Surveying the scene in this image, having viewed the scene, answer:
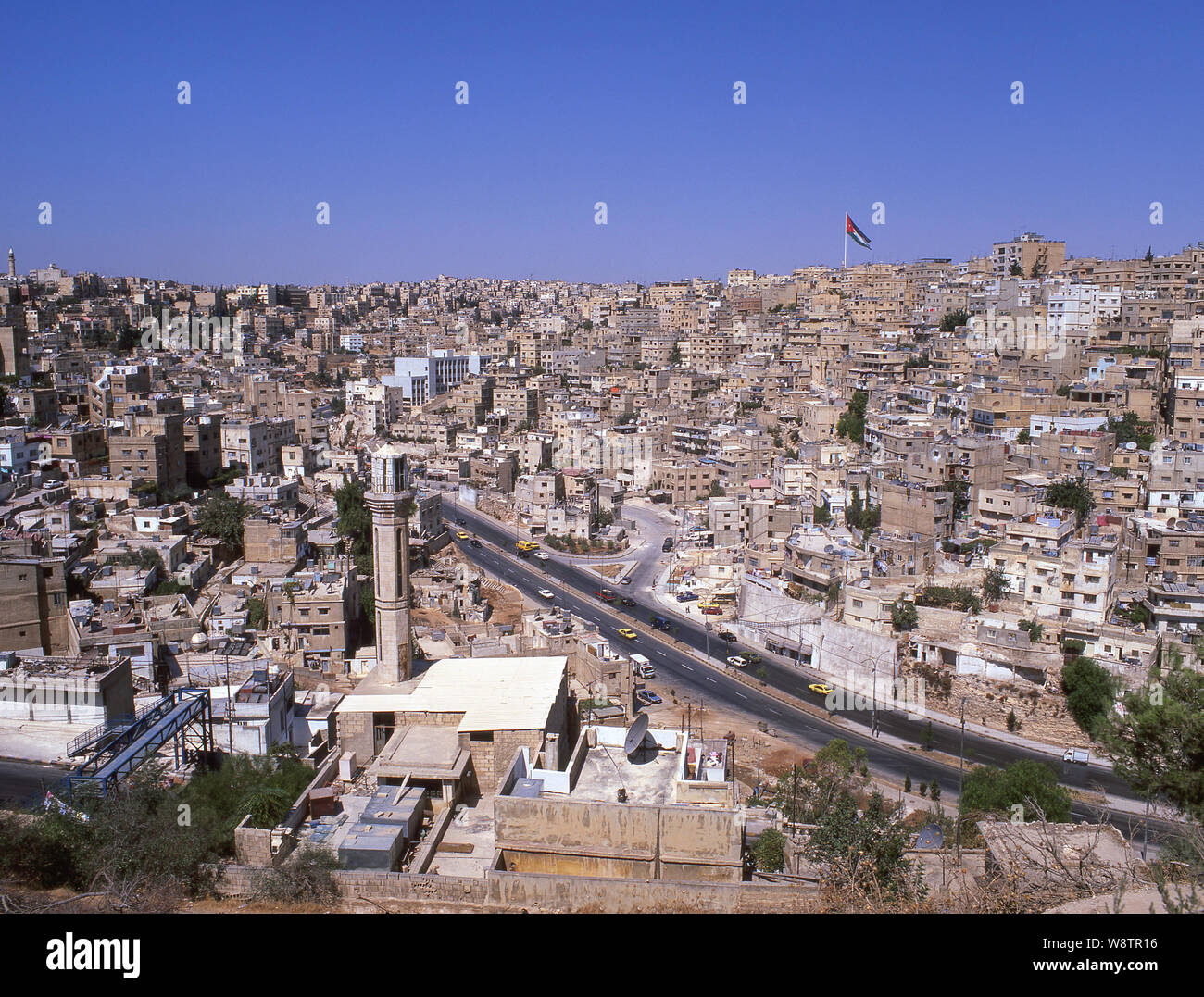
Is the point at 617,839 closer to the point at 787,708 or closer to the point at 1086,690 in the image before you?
the point at 787,708

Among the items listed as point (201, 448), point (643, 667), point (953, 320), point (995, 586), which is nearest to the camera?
point (995, 586)

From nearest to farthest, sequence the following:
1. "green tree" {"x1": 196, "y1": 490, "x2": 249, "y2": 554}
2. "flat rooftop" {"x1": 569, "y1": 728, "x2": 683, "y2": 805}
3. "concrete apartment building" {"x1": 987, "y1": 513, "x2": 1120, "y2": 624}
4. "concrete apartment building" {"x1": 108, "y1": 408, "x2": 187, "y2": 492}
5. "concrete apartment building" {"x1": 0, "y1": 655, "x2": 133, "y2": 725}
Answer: "flat rooftop" {"x1": 569, "y1": 728, "x2": 683, "y2": 805} < "concrete apartment building" {"x1": 0, "y1": 655, "x2": 133, "y2": 725} < "concrete apartment building" {"x1": 987, "y1": 513, "x2": 1120, "y2": 624} < "green tree" {"x1": 196, "y1": 490, "x2": 249, "y2": 554} < "concrete apartment building" {"x1": 108, "y1": 408, "x2": 187, "y2": 492}

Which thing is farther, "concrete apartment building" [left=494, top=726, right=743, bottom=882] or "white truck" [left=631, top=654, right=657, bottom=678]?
"white truck" [left=631, top=654, right=657, bottom=678]

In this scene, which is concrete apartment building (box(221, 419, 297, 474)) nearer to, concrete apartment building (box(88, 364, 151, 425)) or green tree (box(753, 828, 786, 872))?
concrete apartment building (box(88, 364, 151, 425))

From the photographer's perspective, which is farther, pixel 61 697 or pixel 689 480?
pixel 689 480

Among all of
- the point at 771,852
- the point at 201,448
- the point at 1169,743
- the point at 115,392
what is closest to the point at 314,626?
the point at 771,852

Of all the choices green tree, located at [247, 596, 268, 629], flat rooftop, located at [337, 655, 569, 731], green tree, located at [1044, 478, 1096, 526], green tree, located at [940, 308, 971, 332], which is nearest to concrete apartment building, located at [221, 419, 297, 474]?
green tree, located at [247, 596, 268, 629]

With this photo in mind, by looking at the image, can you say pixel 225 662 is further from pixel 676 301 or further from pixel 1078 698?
pixel 676 301

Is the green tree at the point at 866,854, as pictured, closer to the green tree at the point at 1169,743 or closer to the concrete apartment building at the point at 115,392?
the green tree at the point at 1169,743
